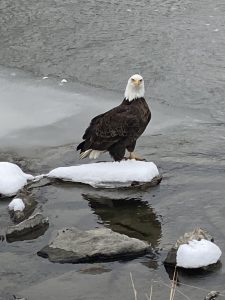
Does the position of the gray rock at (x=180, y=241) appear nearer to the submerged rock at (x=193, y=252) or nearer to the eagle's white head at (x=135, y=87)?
the submerged rock at (x=193, y=252)

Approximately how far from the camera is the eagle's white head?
5.74 m

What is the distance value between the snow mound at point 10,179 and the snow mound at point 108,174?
293mm

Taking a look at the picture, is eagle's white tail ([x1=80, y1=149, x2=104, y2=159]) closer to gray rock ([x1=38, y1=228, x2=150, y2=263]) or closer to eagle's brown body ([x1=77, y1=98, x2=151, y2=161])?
eagle's brown body ([x1=77, y1=98, x2=151, y2=161])

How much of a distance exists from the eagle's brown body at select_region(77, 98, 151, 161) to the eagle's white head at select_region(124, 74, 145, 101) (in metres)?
0.08

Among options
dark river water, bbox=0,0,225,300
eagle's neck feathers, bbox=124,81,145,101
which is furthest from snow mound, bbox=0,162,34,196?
eagle's neck feathers, bbox=124,81,145,101

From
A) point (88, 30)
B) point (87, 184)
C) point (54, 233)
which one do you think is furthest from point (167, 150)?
point (88, 30)

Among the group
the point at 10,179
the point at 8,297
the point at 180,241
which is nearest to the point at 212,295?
the point at 180,241

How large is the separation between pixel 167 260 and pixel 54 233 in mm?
885

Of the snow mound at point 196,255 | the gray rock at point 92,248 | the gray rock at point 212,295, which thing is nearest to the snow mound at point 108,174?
the gray rock at point 92,248

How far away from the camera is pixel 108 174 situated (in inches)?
215

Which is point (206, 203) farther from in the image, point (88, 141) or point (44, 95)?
point (44, 95)

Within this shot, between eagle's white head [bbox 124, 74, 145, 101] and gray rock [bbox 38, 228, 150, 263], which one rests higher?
eagle's white head [bbox 124, 74, 145, 101]

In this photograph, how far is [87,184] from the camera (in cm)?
543

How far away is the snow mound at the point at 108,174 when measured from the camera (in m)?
5.40
